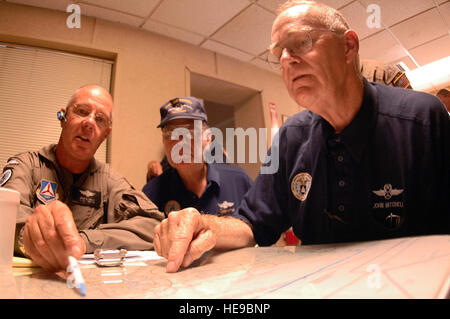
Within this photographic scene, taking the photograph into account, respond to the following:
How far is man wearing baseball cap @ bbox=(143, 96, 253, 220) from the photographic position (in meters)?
1.36

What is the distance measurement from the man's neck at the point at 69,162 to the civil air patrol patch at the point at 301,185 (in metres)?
0.88

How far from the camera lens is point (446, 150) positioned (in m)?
0.66

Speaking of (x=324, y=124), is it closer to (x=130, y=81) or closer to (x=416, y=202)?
(x=416, y=202)

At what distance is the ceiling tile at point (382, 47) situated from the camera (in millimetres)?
2941

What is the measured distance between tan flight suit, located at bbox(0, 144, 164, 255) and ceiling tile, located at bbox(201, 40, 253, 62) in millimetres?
2185

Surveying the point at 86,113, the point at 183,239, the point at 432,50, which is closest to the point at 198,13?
the point at 86,113

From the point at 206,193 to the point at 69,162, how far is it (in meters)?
0.64

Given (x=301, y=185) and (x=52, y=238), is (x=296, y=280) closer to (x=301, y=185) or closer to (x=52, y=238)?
(x=52, y=238)

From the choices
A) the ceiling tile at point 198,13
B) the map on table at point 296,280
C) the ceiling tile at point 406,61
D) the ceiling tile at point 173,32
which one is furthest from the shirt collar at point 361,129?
the ceiling tile at point 406,61

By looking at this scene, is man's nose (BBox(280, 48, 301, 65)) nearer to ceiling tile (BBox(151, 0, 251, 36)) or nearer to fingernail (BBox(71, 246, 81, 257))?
fingernail (BBox(71, 246, 81, 257))

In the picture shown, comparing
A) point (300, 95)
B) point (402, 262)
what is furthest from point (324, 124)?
point (402, 262)

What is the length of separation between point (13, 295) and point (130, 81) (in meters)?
2.56

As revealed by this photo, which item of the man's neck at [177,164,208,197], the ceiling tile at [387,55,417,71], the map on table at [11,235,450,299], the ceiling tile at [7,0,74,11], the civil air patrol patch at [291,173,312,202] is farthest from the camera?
the ceiling tile at [387,55,417,71]

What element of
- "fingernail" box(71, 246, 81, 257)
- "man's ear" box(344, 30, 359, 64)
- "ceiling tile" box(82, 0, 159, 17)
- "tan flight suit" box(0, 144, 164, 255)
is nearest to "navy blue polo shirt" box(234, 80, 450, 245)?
"man's ear" box(344, 30, 359, 64)
